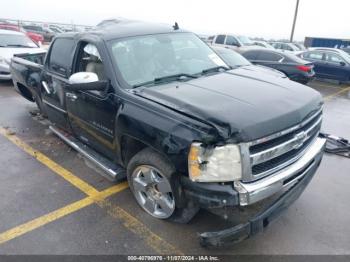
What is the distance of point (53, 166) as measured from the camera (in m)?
4.45

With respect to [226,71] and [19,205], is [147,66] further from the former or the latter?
[19,205]

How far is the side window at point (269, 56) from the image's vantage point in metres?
11.6

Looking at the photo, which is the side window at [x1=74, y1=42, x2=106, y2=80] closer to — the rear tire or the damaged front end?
the rear tire

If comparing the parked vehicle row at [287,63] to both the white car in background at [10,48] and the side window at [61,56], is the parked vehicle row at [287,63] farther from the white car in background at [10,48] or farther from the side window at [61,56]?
the side window at [61,56]

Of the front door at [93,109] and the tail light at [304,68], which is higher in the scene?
the front door at [93,109]

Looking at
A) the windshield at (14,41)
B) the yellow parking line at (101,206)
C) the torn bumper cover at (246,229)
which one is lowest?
the yellow parking line at (101,206)

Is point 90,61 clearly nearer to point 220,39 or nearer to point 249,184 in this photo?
point 249,184

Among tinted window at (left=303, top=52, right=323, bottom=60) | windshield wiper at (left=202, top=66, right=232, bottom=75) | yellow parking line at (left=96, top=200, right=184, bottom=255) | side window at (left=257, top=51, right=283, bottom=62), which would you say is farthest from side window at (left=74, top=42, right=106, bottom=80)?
tinted window at (left=303, top=52, right=323, bottom=60)

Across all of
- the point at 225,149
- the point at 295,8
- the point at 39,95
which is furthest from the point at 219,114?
the point at 295,8

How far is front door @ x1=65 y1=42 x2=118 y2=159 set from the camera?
338 cm

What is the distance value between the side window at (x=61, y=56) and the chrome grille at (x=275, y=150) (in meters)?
2.84

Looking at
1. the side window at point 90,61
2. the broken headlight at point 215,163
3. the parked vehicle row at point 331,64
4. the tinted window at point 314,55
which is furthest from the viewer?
the tinted window at point 314,55

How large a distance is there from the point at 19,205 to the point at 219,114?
259cm

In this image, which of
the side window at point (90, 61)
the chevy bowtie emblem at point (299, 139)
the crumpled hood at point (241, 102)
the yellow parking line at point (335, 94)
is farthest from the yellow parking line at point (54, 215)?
the yellow parking line at point (335, 94)
